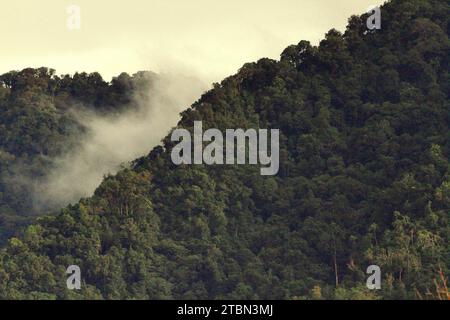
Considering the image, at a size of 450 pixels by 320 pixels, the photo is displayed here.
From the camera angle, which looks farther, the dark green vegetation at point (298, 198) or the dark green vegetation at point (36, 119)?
the dark green vegetation at point (36, 119)

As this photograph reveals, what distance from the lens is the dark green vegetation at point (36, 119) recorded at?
78938mm

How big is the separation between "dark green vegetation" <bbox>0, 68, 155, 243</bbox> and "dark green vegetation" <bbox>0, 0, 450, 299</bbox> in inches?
Answer: 646

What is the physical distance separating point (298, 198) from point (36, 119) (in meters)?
21.9

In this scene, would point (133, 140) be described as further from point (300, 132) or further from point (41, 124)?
point (300, 132)

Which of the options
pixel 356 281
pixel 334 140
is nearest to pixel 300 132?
pixel 334 140

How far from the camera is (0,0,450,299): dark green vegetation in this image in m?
54.9

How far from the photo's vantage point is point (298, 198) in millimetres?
60938

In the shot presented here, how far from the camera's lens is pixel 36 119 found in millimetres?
79812

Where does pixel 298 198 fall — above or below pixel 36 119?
below

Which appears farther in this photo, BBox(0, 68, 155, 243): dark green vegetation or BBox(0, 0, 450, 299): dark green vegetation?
BBox(0, 68, 155, 243): dark green vegetation

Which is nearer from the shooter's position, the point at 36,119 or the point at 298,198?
the point at 298,198

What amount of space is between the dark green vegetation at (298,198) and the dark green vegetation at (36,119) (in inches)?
646

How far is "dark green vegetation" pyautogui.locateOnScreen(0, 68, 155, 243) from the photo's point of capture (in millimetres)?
78938
